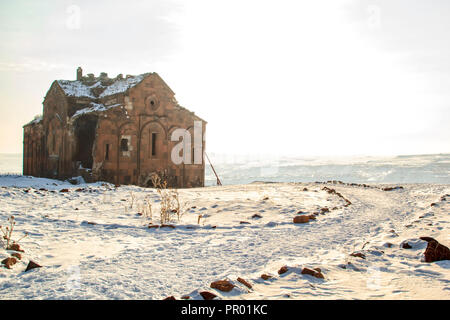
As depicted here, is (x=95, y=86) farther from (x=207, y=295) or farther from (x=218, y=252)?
(x=207, y=295)

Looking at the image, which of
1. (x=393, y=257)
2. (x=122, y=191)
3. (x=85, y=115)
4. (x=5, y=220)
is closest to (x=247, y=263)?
(x=393, y=257)

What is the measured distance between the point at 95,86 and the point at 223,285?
2341cm

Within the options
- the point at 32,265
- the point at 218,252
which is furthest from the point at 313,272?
the point at 32,265

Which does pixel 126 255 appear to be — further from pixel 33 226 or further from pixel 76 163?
pixel 76 163

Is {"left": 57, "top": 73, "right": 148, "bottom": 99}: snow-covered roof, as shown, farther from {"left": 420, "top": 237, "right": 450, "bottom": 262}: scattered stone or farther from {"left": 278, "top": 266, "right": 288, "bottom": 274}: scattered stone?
{"left": 420, "top": 237, "right": 450, "bottom": 262}: scattered stone

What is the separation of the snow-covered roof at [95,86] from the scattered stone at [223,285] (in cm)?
1930

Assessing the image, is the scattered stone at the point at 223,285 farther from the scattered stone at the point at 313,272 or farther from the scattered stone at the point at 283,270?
the scattered stone at the point at 313,272

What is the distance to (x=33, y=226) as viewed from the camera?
6.36 meters

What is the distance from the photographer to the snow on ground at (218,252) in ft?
11.4

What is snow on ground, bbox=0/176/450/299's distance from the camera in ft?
11.4

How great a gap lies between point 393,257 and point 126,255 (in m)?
3.86

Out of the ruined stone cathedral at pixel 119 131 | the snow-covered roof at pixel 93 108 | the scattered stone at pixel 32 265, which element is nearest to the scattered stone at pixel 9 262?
the scattered stone at pixel 32 265

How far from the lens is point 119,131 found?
20.2m

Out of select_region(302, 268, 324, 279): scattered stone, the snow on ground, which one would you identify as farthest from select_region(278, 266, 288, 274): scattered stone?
select_region(302, 268, 324, 279): scattered stone
